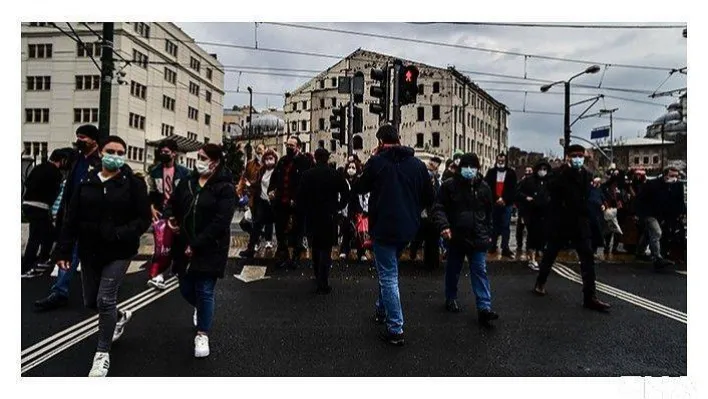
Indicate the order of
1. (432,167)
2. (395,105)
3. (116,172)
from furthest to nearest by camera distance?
(432,167) < (395,105) < (116,172)

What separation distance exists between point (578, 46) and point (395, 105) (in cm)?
217

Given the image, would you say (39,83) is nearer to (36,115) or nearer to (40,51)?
(40,51)

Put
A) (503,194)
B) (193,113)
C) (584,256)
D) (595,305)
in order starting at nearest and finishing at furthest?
(595,305)
(584,256)
(503,194)
(193,113)

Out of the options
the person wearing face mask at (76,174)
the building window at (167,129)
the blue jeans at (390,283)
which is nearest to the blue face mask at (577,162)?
the blue jeans at (390,283)

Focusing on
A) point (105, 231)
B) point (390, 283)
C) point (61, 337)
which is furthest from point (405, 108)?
point (61, 337)

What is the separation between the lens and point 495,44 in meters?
5.26

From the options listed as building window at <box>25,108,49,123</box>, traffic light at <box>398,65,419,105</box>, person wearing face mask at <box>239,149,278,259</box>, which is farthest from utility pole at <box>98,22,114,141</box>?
traffic light at <box>398,65,419,105</box>

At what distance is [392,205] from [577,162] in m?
2.25

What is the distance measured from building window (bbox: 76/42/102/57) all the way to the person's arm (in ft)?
11.6

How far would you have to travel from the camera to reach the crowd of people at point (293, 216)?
3268 millimetres

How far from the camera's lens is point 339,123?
6500mm
